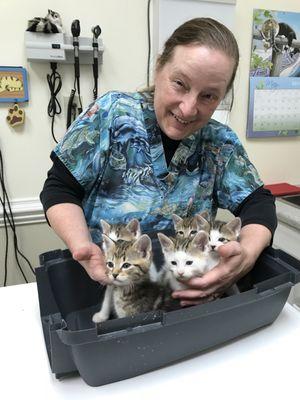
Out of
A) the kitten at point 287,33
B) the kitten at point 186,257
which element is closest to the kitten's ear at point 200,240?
the kitten at point 186,257

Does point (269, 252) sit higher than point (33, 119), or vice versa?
point (33, 119)

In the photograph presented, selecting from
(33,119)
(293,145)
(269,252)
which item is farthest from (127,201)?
(293,145)

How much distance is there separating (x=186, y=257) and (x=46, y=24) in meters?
1.19

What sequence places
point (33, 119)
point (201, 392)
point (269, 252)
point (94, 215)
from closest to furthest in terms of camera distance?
point (201, 392) → point (269, 252) → point (94, 215) → point (33, 119)

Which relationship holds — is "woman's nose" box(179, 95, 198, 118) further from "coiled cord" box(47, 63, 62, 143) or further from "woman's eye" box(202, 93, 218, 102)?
"coiled cord" box(47, 63, 62, 143)

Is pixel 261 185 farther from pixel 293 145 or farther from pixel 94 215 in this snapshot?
pixel 293 145

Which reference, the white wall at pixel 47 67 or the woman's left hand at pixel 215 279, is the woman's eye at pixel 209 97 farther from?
the white wall at pixel 47 67

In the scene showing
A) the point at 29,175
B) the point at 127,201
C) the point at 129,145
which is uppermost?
the point at 129,145

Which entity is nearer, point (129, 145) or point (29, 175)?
point (129, 145)

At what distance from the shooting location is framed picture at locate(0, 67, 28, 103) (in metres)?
1.48

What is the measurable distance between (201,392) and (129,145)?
23.9 inches

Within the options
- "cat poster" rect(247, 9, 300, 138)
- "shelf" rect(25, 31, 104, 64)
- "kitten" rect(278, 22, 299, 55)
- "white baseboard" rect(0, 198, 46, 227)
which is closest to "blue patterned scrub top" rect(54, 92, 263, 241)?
"shelf" rect(25, 31, 104, 64)

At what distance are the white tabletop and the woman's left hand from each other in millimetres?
108

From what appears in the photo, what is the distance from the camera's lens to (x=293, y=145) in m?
2.12
